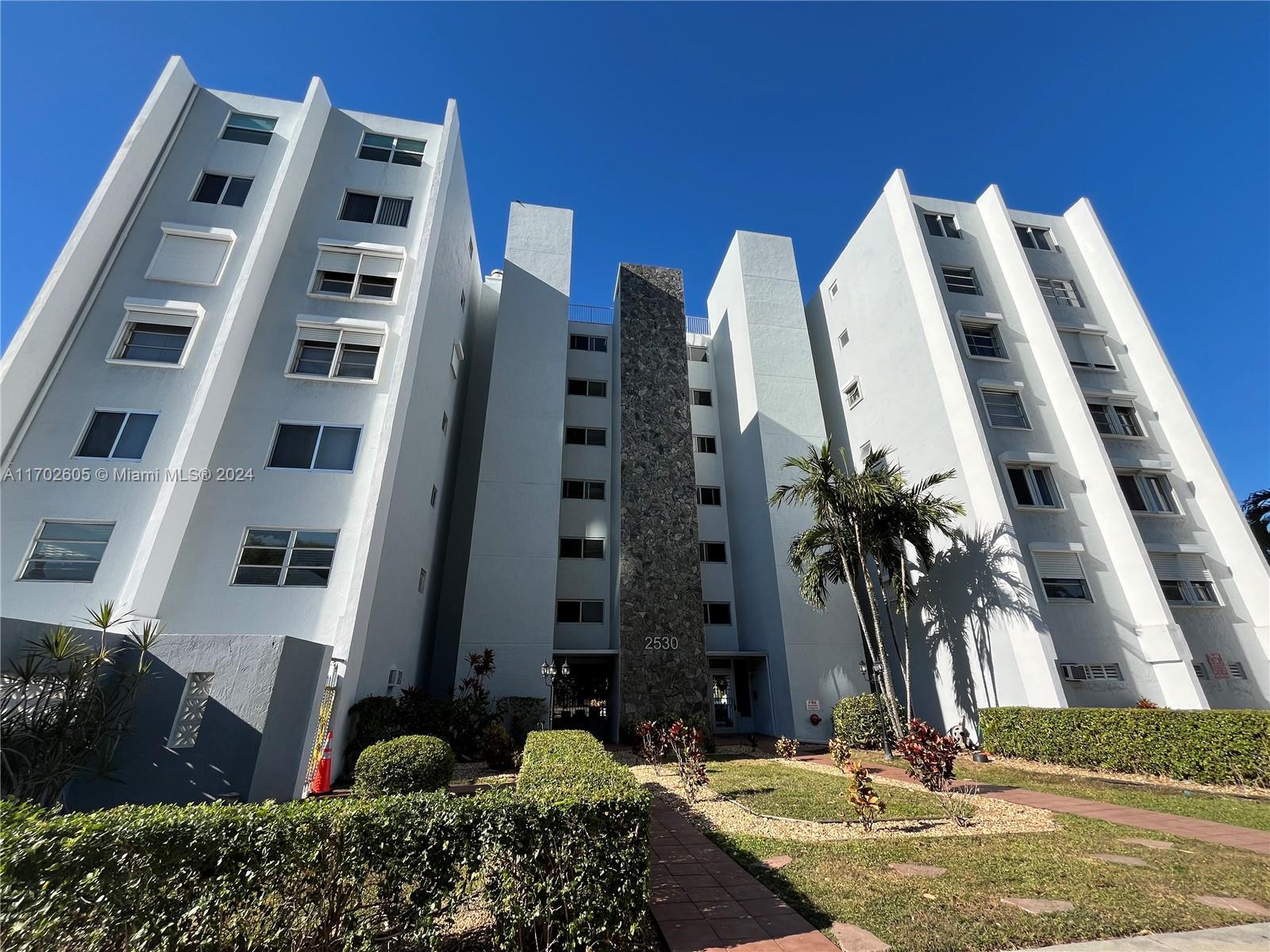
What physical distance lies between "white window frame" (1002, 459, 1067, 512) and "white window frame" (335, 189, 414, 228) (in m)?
20.8

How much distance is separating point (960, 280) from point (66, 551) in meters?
27.7

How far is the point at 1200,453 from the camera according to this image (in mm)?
16625

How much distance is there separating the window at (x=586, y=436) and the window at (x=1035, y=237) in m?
18.9

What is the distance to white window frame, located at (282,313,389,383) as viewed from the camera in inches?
554

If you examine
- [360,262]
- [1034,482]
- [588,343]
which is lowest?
[1034,482]

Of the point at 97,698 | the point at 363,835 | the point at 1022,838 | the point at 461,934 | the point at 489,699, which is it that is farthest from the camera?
the point at 489,699

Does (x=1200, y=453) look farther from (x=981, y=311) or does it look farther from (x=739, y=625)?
(x=739, y=625)

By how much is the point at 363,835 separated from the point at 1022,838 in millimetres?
8229

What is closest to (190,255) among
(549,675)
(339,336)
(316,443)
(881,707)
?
(339,336)

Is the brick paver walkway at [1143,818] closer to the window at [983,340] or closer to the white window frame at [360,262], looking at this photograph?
the window at [983,340]

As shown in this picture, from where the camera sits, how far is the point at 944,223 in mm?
20500

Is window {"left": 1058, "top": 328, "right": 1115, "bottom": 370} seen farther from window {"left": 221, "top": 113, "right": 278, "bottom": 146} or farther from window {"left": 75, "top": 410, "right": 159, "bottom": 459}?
window {"left": 75, "top": 410, "right": 159, "bottom": 459}

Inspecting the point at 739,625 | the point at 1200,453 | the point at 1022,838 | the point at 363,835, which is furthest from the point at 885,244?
the point at 363,835

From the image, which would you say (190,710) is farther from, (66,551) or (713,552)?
(713,552)
